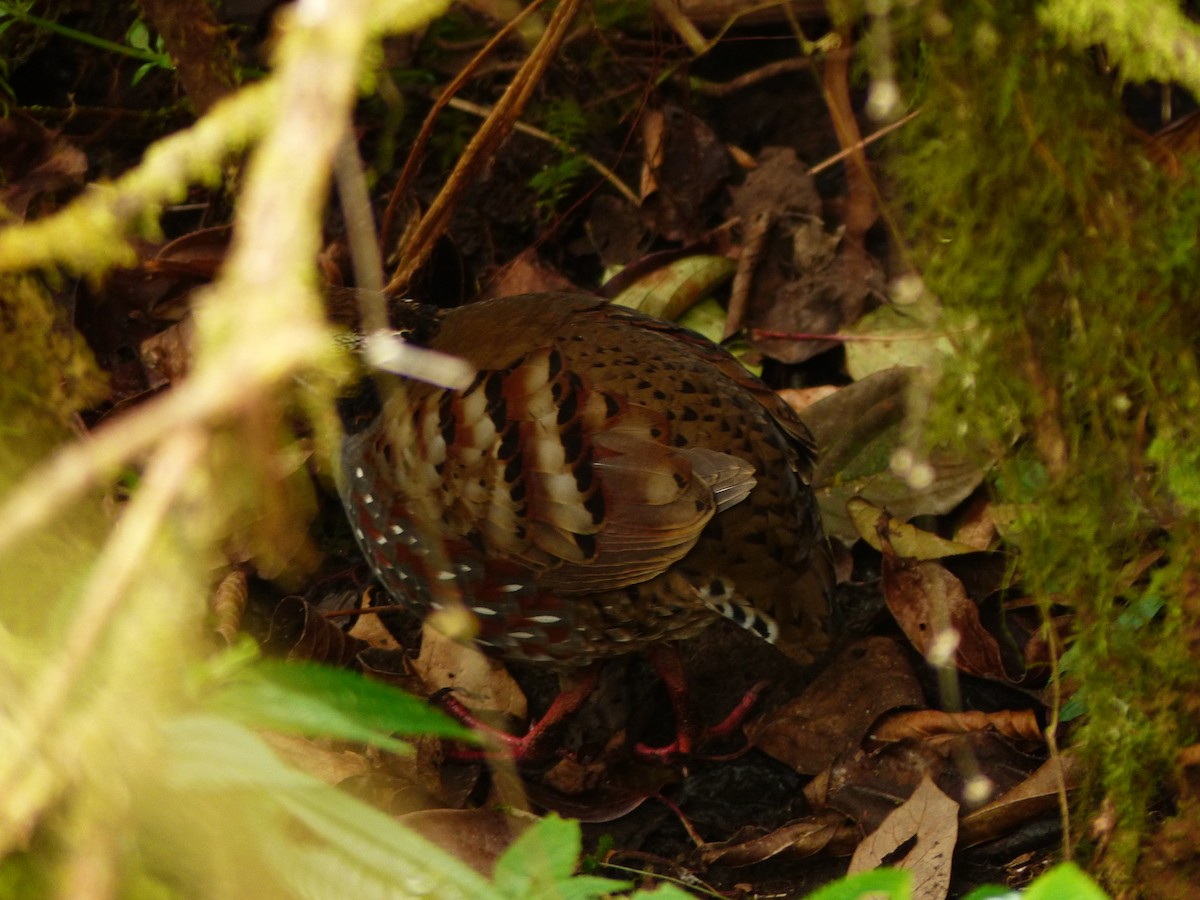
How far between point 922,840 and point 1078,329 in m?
1.34

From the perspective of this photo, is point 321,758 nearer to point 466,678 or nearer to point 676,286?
point 466,678

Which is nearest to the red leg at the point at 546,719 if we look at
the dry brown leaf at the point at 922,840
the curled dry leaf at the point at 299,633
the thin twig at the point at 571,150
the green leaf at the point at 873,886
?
the curled dry leaf at the point at 299,633

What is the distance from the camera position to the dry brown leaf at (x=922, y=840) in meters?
2.86

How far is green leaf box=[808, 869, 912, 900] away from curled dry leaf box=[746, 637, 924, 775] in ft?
6.73

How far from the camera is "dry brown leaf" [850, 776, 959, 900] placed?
9.38 feet

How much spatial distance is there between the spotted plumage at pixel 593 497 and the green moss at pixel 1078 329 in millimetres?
805

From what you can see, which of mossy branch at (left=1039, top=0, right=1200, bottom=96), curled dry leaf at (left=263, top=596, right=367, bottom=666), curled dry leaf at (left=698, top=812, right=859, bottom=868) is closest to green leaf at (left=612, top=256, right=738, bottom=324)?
curled dry leaf at (left=263, top=596, right=367, bottom=666)

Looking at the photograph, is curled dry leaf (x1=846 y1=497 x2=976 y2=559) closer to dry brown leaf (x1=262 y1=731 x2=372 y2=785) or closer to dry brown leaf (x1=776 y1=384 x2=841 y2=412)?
dry brown leaf (x1=776 y1=384 x2=841 y2=412)

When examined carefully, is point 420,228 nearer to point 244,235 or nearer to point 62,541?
point 62,541

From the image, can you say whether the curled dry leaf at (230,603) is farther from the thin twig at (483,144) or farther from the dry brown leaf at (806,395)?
the dry brown leaf at (806,395)

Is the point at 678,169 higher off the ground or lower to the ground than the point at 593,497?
higher

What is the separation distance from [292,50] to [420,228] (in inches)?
118

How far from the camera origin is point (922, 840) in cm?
295

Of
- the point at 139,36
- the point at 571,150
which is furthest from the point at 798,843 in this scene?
the point at 139,36
